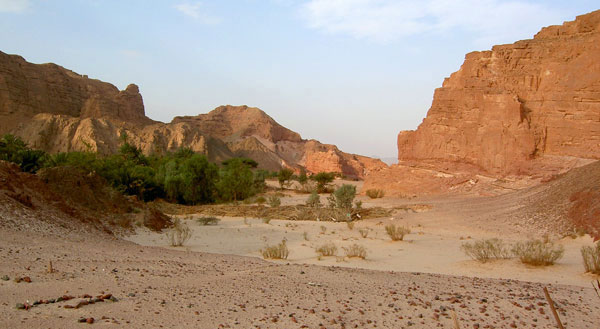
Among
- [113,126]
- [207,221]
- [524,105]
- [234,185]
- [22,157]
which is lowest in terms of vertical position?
[207,221]

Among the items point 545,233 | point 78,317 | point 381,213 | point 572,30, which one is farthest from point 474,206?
point 78,317

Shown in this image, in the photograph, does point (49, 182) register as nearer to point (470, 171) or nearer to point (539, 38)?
point (470, 171)

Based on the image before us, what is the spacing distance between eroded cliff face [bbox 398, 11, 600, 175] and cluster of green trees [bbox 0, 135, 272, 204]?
1197 cm

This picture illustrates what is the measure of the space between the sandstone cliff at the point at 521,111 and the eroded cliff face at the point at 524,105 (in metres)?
0.04

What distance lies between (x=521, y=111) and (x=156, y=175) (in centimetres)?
1963

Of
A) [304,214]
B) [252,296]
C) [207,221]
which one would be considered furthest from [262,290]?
[304,214]

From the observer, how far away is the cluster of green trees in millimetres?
20703

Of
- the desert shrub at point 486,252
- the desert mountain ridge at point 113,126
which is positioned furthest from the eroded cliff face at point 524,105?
the desert mountain ridge at point 113,126

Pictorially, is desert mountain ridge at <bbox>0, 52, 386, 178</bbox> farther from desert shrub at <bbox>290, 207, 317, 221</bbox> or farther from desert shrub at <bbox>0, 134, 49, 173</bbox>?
desert shrub at <bbox>290, 207, 317, 221</bbox>

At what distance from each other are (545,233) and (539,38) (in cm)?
1513

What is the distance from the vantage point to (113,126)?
58875 millimetres

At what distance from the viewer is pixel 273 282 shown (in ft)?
19.9

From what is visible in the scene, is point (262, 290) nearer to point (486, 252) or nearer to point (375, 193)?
point (486, 252)

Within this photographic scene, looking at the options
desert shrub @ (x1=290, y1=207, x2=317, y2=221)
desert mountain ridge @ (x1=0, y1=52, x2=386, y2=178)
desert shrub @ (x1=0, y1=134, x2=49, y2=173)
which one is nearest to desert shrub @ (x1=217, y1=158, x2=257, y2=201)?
desert shrub @ (x1=290, y1=207, x2=317, y2=221)
